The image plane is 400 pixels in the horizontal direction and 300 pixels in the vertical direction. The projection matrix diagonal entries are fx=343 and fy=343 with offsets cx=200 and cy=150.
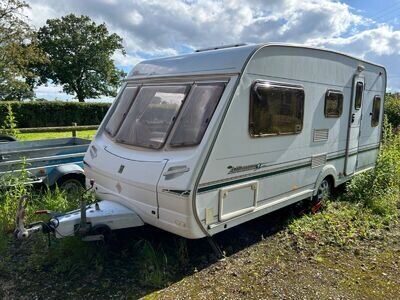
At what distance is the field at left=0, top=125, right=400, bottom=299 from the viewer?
349cm

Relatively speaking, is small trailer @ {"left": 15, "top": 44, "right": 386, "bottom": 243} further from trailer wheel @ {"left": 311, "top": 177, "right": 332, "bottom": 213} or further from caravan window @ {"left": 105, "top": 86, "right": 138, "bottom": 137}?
trailer wheel @ {"left": 311, "top": 177, "right": 332, "bottom": 213}

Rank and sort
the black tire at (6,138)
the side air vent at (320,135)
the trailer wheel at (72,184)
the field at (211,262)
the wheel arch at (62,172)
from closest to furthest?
the field at (211,262), the side air vent at (320,135), the wheel arch at (62,172), the trailer wheel at (72,184), the black tire at (6,138)

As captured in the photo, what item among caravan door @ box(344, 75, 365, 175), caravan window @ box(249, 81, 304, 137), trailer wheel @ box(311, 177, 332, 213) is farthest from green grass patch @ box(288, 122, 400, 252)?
caravan window @ box(249, 81, 304, 137)

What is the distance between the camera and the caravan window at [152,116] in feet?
12.9

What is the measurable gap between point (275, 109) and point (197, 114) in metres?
1.12

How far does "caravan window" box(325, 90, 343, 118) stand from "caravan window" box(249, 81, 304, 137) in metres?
0.80

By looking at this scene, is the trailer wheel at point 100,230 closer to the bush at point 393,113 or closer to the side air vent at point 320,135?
the side air vent at point 320,135

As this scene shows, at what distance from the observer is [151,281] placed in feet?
11.6

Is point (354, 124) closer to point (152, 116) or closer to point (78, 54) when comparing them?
point (152, 116)

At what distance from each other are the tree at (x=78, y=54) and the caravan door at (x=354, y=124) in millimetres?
36387

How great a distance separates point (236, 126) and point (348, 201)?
12.0 feet

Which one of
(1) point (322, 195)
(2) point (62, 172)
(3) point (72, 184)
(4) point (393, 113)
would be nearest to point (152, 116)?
(2) point (62, 172)

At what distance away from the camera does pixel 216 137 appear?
357cm

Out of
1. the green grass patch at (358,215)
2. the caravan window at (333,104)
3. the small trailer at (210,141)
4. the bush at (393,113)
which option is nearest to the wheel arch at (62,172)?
the small trailer at (210,141)
